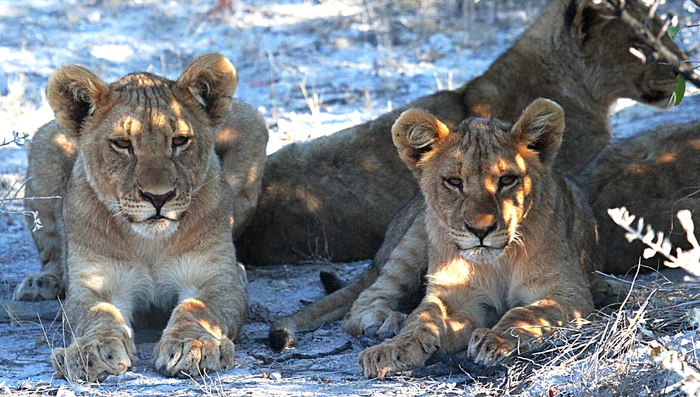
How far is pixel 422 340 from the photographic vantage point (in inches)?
136

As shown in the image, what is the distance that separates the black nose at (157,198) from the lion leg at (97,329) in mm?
430

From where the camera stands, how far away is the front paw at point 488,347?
3227 millimetres

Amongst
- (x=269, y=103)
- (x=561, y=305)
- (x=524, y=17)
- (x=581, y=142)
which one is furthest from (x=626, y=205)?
(x=524, y=17)

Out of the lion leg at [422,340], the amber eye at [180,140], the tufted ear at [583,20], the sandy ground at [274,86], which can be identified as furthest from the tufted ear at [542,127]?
the tufted ear at [583,20]

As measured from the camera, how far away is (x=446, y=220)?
12.0 feet

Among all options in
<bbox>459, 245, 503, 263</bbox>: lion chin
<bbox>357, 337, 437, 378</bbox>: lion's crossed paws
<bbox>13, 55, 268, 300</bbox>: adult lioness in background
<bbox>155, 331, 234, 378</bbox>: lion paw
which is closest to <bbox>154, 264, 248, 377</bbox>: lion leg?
<bbox>155, 331, 234, 378</bbox>: lion paw

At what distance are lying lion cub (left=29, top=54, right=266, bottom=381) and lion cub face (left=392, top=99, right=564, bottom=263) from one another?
0.81m

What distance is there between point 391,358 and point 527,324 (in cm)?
49

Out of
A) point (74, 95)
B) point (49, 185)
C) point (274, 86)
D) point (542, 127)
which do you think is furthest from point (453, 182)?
point (274, 86)

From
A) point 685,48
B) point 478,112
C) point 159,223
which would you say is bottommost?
point 685,48

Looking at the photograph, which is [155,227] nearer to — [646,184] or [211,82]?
[211,82]

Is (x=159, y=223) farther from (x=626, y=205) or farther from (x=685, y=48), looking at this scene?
(x=685, y=48)

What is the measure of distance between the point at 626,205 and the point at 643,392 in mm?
2086

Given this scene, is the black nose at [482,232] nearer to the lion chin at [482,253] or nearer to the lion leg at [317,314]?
the lion chin at [482,253]
